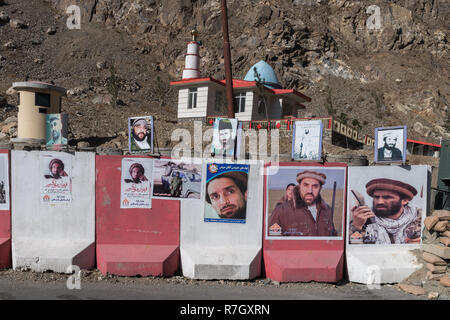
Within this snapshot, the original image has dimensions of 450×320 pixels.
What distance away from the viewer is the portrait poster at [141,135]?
40.1ft

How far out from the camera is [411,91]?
169 ft

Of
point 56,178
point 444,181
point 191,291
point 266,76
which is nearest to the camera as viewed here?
point 191,291

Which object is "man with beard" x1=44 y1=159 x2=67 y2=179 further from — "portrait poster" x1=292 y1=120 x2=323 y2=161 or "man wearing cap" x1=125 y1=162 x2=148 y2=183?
"portrait poster" x1=292 y1=120 x2=323 y2=161

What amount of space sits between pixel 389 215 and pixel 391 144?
6.55ft

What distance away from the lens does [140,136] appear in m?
12.3

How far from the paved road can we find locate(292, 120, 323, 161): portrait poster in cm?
355

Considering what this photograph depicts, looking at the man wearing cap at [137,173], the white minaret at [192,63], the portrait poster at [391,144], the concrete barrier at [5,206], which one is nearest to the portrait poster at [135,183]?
the man wearing cap at [137,173]

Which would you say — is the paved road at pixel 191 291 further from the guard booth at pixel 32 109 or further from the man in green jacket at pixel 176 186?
the guard booth at pixel 32 109

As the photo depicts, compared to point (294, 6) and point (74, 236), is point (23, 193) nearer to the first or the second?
point (74, 236)

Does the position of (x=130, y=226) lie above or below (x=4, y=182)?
below

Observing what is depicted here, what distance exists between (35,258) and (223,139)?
19.5 ft

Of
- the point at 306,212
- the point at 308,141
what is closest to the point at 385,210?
the point at 306,212

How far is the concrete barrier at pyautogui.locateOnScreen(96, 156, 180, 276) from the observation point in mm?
11281

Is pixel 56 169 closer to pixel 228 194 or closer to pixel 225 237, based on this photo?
pixel 228 194
